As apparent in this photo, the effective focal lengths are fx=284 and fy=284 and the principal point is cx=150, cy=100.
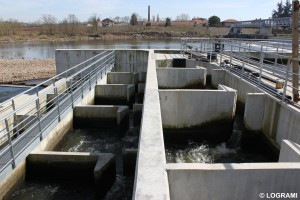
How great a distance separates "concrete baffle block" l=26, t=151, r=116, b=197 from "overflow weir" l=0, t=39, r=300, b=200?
2 cm

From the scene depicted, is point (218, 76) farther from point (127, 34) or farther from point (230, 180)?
point (127, 34)

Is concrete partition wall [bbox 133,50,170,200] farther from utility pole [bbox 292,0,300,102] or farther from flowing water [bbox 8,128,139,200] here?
utility pole [bbox 292,0,300,102]

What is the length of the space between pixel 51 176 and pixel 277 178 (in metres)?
4.75

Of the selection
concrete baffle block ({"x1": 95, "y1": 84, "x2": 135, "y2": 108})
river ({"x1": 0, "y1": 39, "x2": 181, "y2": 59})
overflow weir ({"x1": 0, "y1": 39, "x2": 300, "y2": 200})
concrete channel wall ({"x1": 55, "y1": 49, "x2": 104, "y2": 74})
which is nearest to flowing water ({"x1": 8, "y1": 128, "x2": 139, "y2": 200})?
overflow weir ({"x1": 0, "y1": 39, "x2": 300, "y2": 200})

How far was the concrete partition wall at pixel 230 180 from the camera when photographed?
154 inches

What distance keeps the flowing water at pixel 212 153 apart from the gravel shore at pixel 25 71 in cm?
1691

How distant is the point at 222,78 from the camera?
12.5 metres

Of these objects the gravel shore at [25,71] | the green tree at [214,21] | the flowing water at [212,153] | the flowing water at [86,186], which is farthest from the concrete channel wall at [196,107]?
the green tree at [214,21]

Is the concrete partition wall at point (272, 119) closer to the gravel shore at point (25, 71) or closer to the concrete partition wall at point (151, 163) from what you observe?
the concrete partition wall at point (151, 163)

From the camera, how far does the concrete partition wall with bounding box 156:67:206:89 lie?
12898 millimetres

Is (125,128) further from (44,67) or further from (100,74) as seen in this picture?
(44,67)

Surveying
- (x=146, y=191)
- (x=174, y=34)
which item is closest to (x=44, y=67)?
(x=146, y=191)

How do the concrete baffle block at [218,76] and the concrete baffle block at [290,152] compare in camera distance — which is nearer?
the concrete baffle block at [290,152]

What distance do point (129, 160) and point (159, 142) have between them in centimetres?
223
